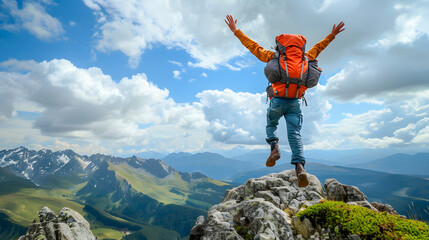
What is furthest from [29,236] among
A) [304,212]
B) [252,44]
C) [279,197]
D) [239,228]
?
[252,44]

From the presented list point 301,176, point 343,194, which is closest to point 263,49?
point 301,176

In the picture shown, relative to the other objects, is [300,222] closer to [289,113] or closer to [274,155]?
[274,155]

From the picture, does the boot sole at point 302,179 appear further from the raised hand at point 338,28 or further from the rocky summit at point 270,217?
the raised hand at point 338,28

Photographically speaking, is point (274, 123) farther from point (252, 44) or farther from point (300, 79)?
point (252, 44)

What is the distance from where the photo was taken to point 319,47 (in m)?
7.65

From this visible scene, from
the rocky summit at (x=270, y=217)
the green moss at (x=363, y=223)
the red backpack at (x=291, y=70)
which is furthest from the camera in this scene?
the rocky summit at (x=270, y=217)

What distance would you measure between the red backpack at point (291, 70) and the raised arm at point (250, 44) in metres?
0.32

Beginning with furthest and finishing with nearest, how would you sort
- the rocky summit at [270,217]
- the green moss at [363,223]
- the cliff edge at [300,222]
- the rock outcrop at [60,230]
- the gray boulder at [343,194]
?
the rock outcrop at [60,230] < the gray boulder at [343,194] < the rocky summit at [270,217] < the cliff edge at [300,222] < the green moss at [363,223]

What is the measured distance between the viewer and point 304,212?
760 centimetres

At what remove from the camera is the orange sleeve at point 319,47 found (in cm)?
743

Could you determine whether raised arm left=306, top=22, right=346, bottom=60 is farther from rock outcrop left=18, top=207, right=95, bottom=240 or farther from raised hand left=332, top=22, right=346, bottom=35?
rock outcrop left=18, top=207, right=95, bottom=240

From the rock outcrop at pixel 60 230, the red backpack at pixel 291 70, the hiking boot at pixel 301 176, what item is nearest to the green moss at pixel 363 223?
the hiking boot at pixel 301 176

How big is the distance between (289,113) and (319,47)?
8.56 ft

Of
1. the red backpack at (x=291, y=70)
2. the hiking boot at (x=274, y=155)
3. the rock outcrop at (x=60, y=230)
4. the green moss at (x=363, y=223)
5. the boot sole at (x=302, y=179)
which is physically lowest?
the rock outcrop at (x=60, y=230)
